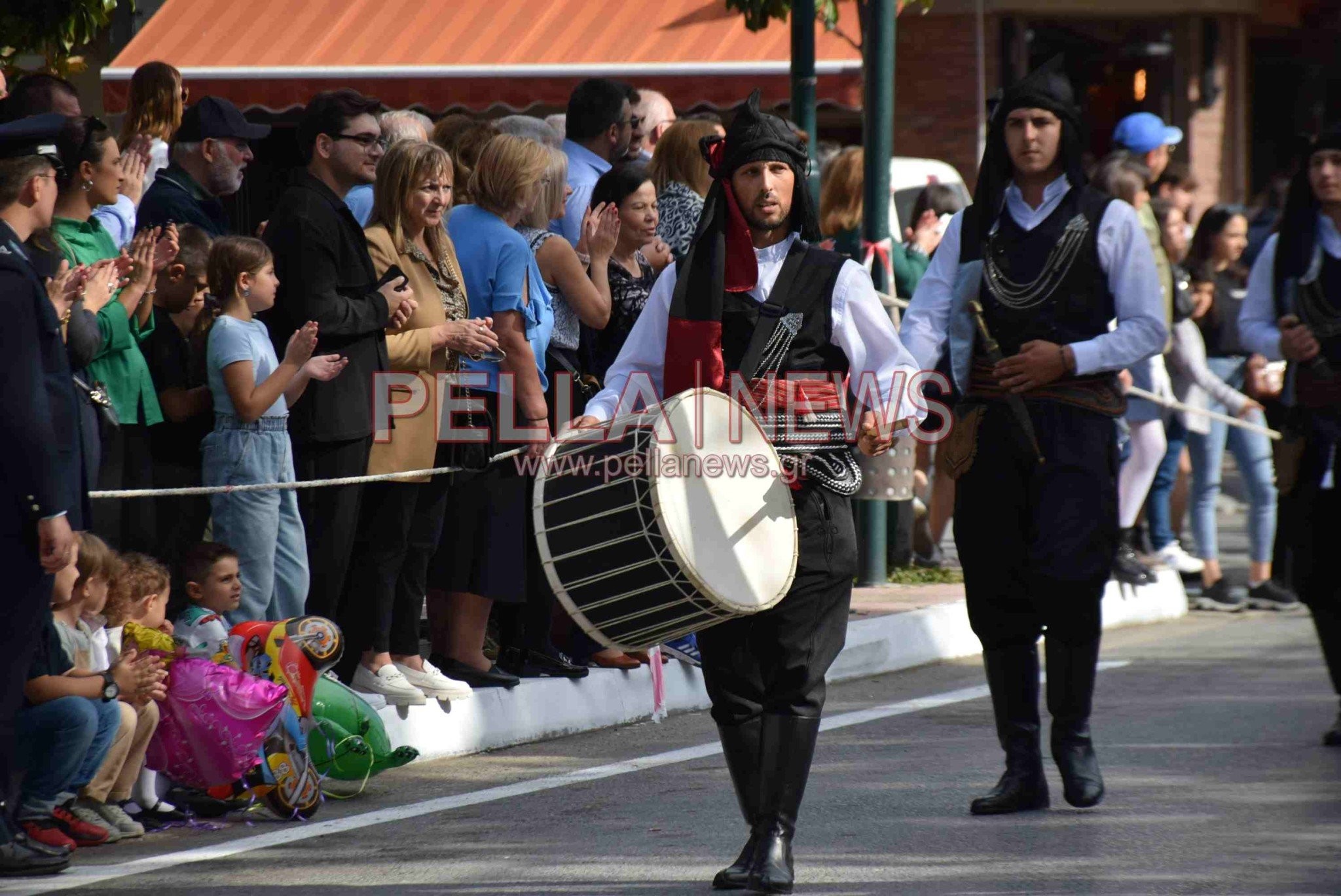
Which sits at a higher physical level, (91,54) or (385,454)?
(91,54)

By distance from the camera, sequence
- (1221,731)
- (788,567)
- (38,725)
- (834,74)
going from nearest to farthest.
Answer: (788,567) → (38,725) → (1221,731) → (834,74)

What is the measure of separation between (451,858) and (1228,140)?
16.5 m

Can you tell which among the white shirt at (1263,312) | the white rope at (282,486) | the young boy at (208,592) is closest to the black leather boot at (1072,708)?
the white shirt at (1263,312)

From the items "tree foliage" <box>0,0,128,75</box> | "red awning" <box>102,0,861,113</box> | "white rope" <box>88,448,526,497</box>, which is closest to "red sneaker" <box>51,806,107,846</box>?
"white rope" <box>88,448,526,497</box>

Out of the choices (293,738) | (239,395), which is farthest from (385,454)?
(293,738)

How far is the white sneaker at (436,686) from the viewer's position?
768cm

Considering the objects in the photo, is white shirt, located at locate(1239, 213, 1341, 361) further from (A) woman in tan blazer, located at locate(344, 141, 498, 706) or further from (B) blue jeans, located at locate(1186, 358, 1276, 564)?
→ (B) blue jeans, located at locate(1186, 358, 1276, 564)

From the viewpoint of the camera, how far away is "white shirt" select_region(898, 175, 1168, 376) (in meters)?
6.57

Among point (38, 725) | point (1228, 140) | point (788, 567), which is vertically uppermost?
point (1228, 140)

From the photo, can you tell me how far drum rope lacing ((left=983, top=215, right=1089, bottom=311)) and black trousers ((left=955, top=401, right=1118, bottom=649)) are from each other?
1.06 ft

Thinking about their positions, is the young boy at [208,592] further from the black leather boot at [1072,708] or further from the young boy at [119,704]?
the black leather boot at [1072,708]

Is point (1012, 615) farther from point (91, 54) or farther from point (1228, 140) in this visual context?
point (1228, 140)

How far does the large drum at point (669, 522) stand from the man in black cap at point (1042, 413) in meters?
1.29

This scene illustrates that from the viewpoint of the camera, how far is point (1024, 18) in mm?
20078
